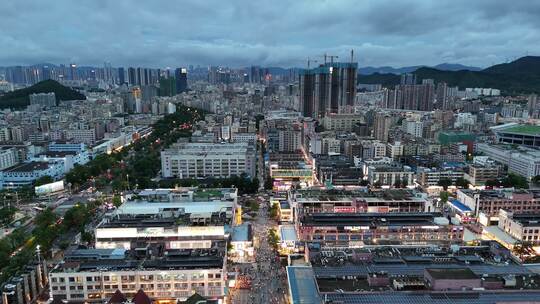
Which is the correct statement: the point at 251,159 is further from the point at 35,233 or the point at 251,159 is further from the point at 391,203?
the point at 35,233

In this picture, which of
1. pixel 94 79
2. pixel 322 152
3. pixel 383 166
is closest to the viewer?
pixel 383 166

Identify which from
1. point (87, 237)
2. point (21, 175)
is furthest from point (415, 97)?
point (87, 237)

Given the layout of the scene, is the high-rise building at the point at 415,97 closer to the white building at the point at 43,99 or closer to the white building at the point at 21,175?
the white building at the point at 21,175

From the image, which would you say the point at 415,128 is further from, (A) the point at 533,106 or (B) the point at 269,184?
(A) the point at 533,106

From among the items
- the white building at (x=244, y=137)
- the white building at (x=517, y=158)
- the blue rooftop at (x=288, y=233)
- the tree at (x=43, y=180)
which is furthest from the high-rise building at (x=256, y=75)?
the blue rooftop at (x=288, y=233)

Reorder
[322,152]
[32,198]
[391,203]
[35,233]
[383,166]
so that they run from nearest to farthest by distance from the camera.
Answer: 1. [35,233]
2. [391,203]
3. [32,198]
4. [383,166]
5. [322,152]

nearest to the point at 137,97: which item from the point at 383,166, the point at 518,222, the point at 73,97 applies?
the point at 73,97

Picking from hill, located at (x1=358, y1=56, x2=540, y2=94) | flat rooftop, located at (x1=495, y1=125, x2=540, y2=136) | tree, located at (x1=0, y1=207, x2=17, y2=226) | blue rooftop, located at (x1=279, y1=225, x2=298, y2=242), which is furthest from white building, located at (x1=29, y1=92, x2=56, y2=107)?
hill, located at (x1=358, y1=56, x2=540, y2=94)

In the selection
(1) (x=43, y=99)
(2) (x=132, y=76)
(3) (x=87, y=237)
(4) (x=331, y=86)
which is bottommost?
(3) (x=87, y=237)
